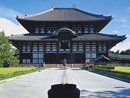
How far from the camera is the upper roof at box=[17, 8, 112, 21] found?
35.2 meters

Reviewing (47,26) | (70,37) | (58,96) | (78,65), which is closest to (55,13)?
(47,26)

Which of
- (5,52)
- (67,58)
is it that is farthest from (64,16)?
(5,52)

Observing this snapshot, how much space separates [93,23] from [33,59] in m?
20.4

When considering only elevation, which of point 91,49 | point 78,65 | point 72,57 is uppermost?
point 91,49

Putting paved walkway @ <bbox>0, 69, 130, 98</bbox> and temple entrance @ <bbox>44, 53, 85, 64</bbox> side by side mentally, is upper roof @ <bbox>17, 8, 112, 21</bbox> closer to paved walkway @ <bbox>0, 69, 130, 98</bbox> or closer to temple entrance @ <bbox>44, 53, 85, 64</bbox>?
temple entrance @ <bbox>44, 53, 85, 64</bbox>

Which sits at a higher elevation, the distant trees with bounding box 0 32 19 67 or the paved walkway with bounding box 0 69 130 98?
the distant trees with bounding box 0 32 19 67

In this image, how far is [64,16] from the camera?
38344mm

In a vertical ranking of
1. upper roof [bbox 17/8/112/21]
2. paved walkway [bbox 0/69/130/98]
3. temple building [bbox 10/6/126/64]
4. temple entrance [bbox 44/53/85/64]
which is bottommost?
paved walkway [bbox 0/69/130/98]

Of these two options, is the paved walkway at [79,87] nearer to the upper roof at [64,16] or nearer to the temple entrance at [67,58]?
the temple entrance at [67,58]

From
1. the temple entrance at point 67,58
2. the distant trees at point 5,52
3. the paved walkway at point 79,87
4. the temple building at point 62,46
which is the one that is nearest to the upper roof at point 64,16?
the temple building at point 62,46

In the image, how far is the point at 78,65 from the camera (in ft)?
105

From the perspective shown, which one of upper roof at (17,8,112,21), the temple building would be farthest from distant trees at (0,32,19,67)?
upper roof at (17,8,112,21)

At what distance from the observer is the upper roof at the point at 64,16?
3522 centimetres

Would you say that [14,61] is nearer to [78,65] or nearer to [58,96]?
[78,65]
